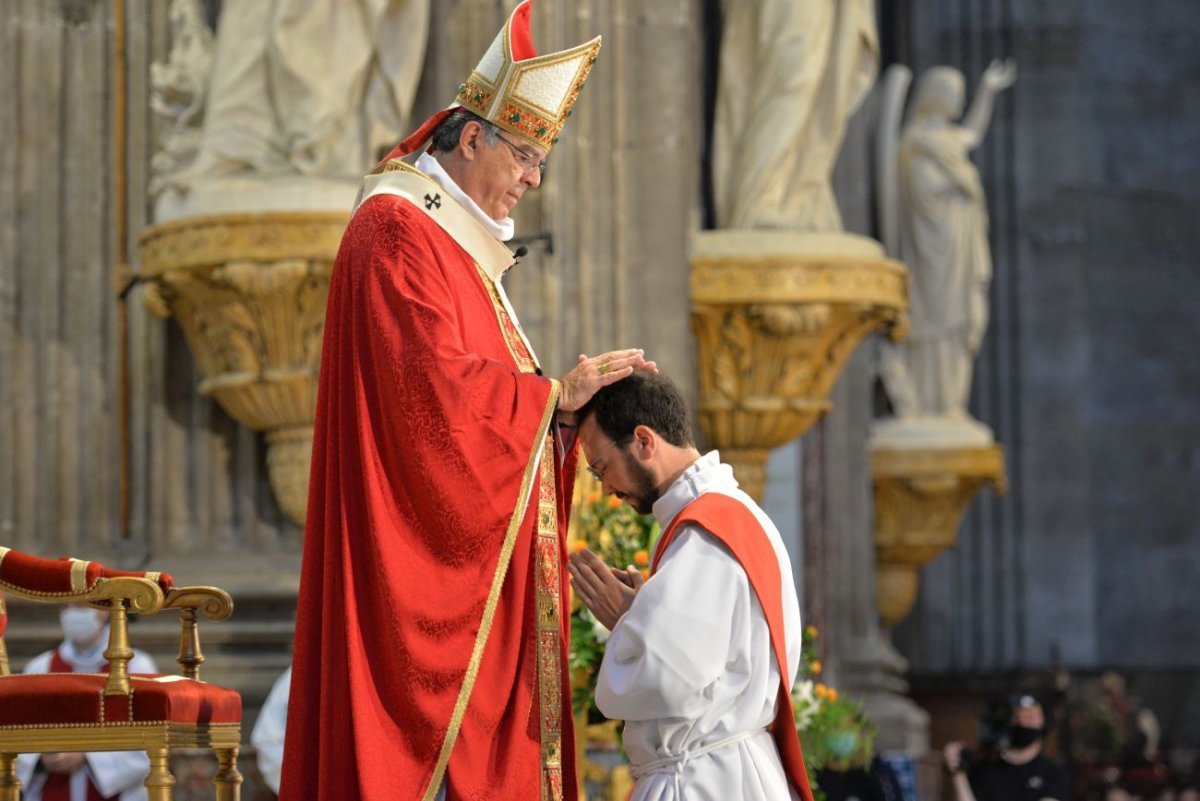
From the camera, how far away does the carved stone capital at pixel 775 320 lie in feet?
33.7

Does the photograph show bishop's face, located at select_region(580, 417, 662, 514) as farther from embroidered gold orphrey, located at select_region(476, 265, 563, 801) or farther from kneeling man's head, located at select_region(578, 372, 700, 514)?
embroidered gold orphrey, located at select_region(476, 265, 563, 801)

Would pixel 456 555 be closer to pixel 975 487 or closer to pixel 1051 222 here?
pixel 975 487

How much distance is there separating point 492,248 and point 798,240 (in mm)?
5086

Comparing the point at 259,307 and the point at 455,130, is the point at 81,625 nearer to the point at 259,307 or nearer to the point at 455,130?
the point at 259,307

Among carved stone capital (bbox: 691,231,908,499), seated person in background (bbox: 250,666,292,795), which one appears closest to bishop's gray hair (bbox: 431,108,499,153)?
seated person in background (bbox: 250,666,292,795)

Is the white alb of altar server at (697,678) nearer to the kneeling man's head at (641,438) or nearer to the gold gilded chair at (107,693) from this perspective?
the kneeling man's head at (641,438)

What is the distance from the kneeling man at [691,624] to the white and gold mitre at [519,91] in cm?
72

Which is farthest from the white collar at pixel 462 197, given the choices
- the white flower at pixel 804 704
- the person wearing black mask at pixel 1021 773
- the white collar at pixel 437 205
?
the person wearing black mask at pixel 1021 773

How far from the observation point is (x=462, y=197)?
209 inches

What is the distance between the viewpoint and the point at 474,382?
197 inches

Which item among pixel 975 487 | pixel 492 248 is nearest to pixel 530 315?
pixel 492 248

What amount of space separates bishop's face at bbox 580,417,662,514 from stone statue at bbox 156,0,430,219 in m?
3.32

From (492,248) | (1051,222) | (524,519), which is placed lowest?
(524,519)

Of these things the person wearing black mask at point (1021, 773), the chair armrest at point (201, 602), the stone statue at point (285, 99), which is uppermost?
the stone statue at point (285, 99)
